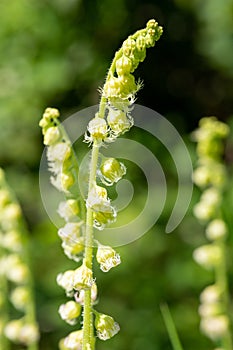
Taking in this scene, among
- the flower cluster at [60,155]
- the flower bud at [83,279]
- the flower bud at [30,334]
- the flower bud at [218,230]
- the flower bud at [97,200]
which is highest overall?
the flower bud at [218,230]

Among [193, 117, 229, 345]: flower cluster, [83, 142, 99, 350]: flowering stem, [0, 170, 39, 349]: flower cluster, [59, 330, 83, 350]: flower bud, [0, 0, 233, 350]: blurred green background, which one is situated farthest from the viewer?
[0, 0, 233, 350]: blurred green background

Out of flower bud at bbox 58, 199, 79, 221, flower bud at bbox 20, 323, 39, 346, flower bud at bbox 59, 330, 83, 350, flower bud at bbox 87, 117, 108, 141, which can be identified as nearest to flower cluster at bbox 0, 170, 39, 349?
flower bud at bbox 20, 323, 39, 346

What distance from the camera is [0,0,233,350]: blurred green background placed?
11.9ft

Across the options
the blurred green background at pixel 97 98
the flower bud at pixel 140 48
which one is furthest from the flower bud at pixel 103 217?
the blurred green background at pixel 97 98

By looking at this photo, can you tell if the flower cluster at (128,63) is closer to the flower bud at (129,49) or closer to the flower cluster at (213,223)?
the flower bud at (129,49)

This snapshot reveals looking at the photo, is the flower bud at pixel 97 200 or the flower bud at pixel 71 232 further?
the flower bud at pixel 71 232

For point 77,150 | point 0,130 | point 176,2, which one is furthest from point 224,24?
point 0,130

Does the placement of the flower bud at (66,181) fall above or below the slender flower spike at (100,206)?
above

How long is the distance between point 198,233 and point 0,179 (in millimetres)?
2595

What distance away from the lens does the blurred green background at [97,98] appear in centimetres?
364

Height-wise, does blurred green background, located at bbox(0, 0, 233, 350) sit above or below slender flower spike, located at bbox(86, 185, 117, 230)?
above

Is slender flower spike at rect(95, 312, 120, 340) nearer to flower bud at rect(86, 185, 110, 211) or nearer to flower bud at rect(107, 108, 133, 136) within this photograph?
flower bud at rect(86, 185, 110, 211)

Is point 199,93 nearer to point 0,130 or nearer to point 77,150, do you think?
point 77,150

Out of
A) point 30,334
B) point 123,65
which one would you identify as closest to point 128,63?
point 123,65
